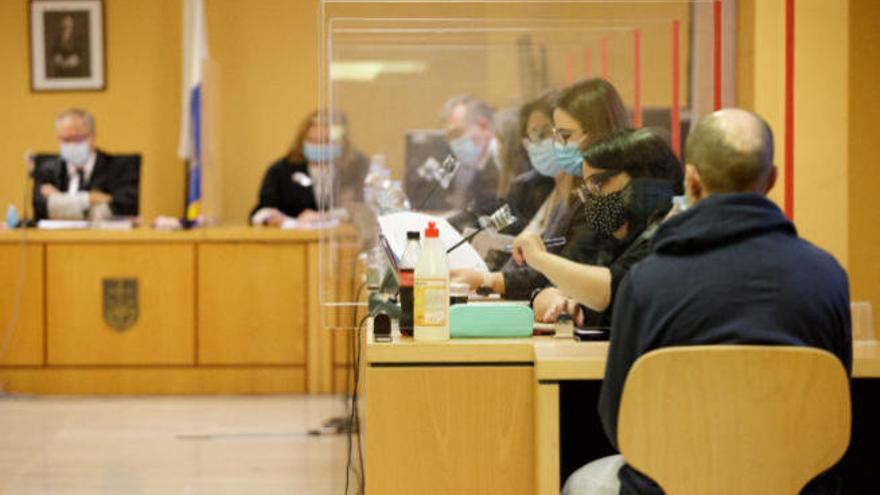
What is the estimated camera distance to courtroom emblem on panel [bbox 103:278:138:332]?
6.04 metres

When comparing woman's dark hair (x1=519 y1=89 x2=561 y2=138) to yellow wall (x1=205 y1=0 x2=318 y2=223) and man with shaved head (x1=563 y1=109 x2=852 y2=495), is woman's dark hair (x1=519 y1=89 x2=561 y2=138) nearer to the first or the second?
man with shaved head (x1=563 y1=109 x2=852 y2=495)

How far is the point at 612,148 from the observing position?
2.81m

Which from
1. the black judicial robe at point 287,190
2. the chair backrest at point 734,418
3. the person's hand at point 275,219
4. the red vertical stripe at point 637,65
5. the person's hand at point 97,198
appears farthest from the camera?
the black judicial robe at point 287,190

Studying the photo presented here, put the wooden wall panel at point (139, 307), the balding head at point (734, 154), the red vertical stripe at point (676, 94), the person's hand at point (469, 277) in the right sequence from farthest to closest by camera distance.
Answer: the wooden wall panel at point (139, 307) → the red vertical stripe at point (676, 94) → the person's hand at point (469, 277) → the balding head at point (734, 154)

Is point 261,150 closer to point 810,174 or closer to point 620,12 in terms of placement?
point 620,12

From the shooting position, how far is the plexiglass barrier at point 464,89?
3.48 m

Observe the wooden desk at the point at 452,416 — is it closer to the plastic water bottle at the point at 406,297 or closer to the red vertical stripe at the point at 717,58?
the plastic water bottle at the point at 406,297

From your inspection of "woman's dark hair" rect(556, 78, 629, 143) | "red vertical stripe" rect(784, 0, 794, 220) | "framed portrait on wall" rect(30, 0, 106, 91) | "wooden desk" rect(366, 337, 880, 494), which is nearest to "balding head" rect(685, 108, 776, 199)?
"wooden desk" rect(366, 337, 880, 494)

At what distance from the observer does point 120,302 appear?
6055mm

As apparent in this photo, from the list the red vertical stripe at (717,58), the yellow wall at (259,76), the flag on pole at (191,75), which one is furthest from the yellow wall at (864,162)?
the yellow wall at (259,76)

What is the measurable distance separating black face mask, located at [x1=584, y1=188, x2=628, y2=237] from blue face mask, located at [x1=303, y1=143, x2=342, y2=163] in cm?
82

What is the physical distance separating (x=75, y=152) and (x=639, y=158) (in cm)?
452

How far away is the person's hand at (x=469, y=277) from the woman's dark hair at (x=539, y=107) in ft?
1.64

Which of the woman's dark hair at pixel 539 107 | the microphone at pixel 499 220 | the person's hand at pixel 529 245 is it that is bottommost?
the person's hand at pixel 529 245
